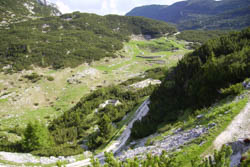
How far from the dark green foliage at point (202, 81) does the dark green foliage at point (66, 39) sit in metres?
52.0

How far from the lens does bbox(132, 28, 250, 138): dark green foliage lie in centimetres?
1717

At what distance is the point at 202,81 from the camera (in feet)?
64.7

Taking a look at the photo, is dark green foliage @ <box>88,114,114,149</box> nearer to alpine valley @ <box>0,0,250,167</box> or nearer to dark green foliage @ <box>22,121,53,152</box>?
alpine valley @ <box>0,0,250,167</box>

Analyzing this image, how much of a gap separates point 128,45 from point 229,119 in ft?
306

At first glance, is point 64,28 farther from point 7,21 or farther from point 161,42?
point 161,42

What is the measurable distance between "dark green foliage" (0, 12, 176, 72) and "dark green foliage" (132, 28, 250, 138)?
171 feet

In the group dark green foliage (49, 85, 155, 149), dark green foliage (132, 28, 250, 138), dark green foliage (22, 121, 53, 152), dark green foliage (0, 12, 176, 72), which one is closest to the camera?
dark green foliage (132, 28, 250, 138)

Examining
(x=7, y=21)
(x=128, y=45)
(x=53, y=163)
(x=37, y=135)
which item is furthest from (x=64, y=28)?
(x=53, y=163)

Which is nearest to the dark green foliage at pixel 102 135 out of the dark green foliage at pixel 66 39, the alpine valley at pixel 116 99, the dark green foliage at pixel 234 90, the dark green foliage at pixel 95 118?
the dark green foliage at pixel 95 118

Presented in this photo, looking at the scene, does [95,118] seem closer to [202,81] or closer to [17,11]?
[202,81]

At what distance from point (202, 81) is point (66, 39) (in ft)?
267

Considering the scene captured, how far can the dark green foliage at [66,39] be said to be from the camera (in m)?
65.8

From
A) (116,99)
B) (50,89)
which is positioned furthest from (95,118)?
(50,89)

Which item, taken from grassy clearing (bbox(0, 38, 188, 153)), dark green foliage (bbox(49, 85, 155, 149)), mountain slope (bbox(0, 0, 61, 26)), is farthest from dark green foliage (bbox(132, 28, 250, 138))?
mountain slope (bbox(0, 0, 61, 26))
